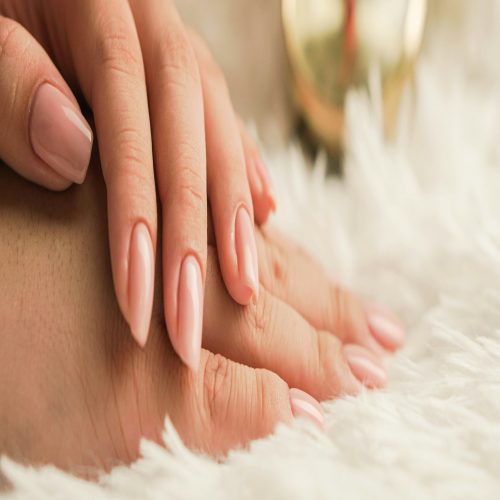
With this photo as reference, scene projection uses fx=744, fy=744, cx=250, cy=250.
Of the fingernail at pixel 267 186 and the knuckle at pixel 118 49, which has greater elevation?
the knuckle at pixel 118 49

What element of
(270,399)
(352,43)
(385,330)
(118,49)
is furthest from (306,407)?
(352,43)

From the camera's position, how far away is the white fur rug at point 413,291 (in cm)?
32

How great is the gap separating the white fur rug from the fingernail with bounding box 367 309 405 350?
1 cm

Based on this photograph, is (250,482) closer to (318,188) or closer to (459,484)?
(459,484)

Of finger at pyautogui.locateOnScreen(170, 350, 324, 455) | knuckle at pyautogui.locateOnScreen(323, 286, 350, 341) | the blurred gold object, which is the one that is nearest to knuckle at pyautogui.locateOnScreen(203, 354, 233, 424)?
finger at pyautogui.locateOnScreen(170, 350, 324, 455)

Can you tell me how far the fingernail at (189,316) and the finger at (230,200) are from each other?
0.04 meters

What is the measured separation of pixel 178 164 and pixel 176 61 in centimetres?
8

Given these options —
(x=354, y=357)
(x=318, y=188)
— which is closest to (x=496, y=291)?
(x=354, y=357)

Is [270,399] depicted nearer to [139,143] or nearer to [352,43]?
[139,143]

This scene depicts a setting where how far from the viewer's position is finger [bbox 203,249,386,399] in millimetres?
413

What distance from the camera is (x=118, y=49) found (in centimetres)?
42

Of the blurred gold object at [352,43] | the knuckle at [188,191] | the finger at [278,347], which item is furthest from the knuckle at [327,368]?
the blurred gold object at [352,43]

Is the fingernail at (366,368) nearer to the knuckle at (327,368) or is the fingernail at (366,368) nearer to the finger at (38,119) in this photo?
the knuckle at (327,368)

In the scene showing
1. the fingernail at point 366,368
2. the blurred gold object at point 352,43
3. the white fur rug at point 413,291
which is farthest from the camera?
the blurred gold object at point 352,43
